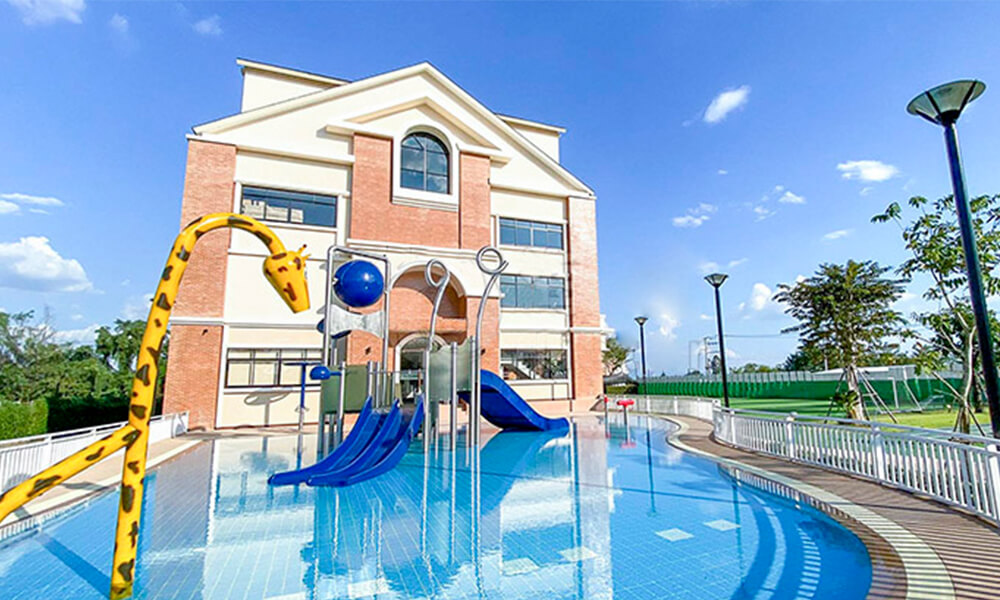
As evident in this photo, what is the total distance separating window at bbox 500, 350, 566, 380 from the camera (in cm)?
2270

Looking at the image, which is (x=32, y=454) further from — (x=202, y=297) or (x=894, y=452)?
(x=894, y=452)

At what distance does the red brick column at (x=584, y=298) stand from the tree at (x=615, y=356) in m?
34.1

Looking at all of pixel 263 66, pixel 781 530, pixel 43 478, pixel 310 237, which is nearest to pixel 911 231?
pixel 781 530

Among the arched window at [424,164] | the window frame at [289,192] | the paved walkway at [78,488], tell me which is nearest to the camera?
the paved walkway at [78,488]

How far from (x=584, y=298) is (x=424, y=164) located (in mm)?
9773

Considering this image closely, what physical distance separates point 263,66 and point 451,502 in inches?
835

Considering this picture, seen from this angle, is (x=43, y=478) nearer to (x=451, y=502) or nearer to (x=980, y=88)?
(x=451, y=502)

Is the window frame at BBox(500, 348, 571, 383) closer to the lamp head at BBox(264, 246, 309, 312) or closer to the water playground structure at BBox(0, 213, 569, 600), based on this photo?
the water playground structure at BBox(0, 213, 569, 600)

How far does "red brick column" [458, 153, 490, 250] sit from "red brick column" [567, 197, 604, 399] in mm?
4624

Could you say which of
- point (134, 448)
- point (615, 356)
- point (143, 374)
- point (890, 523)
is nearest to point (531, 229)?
point (890, 523)

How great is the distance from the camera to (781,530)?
576 centimetres

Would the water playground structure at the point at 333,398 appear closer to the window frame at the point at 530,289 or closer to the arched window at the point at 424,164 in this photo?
the arched window at the point at 424,164

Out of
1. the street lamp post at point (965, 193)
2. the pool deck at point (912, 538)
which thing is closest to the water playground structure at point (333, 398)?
the pool deck at point (912, 538)

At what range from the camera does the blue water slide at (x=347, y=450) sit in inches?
339
